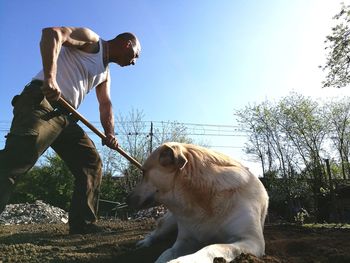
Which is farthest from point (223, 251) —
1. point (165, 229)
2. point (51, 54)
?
point (51, 54)

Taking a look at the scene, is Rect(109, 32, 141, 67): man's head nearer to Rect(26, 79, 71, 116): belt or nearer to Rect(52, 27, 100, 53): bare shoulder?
Rect(52, 27, 100, 53): bare shoulder

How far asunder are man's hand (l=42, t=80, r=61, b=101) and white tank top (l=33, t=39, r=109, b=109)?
380 millimetres

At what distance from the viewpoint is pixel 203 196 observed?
3223mm

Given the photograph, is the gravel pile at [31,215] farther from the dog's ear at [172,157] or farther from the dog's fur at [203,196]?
the dog's ear at [172,157]

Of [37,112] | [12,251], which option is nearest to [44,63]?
[37,112]

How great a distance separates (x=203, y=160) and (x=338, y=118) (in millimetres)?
24947

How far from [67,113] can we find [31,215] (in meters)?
12.7

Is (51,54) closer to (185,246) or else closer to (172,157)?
(172,157)

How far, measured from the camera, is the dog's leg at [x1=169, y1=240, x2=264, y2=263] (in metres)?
2.28

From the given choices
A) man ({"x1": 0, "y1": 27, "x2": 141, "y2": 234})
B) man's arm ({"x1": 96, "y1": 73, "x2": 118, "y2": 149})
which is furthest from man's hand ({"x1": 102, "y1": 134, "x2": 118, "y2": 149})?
man's arm ({"x1": 96, "y1": 73, "x2": 118, "y2": 149})

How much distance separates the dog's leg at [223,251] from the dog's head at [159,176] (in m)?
0.88

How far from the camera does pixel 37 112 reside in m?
3.76

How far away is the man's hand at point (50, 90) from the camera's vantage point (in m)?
3.70

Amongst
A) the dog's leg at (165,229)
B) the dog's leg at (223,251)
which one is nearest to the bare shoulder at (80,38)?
the dog's leg at (165,229)
